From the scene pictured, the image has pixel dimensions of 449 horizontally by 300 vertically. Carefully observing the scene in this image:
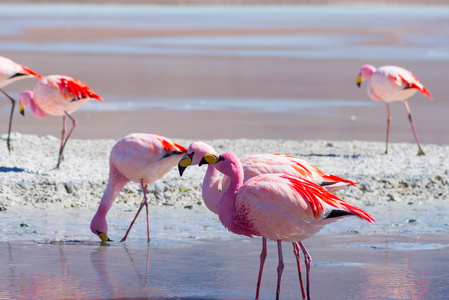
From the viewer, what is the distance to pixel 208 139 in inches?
426

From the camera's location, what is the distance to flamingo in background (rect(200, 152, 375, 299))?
4.77 m

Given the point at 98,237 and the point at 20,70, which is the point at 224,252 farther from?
the point at 20,70

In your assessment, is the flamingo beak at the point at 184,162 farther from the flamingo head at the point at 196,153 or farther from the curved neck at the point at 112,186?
the curved neck at the point at 112,186

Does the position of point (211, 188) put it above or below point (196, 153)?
below

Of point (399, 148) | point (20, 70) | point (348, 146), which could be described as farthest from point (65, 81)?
point (399, 148)

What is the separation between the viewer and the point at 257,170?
5.79m

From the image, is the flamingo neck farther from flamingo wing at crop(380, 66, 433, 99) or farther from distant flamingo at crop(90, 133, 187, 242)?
flamingo wing at crop(380, 66, 433, 99)

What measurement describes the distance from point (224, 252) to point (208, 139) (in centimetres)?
505

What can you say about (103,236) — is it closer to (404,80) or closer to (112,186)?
(112,186)

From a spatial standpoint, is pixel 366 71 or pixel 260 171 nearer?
pixel 260 171

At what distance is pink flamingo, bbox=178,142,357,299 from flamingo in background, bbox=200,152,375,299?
1.15 feet

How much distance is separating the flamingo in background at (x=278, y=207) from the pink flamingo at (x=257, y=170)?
13.8 inches

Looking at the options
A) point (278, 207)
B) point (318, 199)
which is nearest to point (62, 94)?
point (278, 207)

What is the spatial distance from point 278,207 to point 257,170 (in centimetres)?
97
